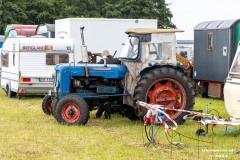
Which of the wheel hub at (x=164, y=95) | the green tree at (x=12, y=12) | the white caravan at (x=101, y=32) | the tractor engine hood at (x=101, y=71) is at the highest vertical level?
the green tree at (x=12, y=12)

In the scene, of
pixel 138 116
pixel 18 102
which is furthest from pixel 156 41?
pixel 18 102

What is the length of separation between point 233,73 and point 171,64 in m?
2.11

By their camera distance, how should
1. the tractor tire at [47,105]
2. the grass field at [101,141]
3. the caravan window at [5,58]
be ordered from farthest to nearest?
the caravan window at [5,58] → the tractor tire at [47,105] → the grass field at [101,141]

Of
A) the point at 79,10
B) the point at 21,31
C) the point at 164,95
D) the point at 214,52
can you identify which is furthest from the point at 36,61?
the point at 79,10

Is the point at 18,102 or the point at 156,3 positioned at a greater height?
the point at 156,3

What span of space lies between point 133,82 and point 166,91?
0.81 meters

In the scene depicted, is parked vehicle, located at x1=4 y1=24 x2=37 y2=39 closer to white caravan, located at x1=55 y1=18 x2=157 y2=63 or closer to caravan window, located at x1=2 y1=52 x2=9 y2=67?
white caravan, located at x1=55 y1=18 x2=157 y2=63

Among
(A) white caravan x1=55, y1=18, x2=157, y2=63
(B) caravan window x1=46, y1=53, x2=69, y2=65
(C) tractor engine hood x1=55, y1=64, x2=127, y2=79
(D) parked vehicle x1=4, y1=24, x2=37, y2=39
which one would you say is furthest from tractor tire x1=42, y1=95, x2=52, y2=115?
(D) parked vehicle x1=4, y1=24, x2=37, y2=39

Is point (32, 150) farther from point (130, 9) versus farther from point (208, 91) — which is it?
point (130, 9)

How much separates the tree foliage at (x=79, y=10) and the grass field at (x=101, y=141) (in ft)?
136

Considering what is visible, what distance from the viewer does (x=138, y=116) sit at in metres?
15.2

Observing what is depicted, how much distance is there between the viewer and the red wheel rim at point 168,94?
14984 mm

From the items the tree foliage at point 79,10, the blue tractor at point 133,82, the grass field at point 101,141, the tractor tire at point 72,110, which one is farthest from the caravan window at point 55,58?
the tree foliage at point 79,10

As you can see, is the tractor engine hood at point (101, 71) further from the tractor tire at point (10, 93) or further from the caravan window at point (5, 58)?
the caravan window at point (5, 58)
